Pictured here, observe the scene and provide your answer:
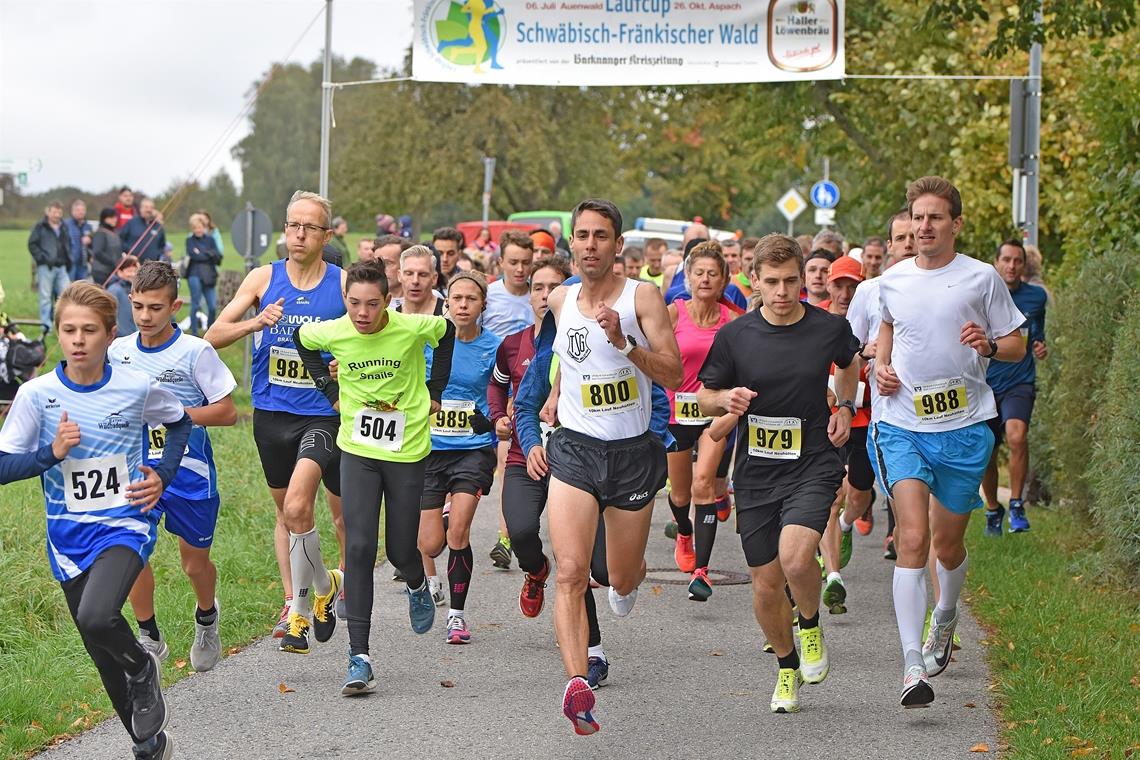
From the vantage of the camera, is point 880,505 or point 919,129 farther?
point 919,129

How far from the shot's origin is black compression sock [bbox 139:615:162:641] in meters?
7.69

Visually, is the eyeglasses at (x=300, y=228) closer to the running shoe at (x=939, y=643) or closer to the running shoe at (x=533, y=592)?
the running shoe at (x=533, y=592)

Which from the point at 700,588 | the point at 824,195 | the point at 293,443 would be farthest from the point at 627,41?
the point at 824,195

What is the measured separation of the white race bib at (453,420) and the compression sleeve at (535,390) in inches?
55.6

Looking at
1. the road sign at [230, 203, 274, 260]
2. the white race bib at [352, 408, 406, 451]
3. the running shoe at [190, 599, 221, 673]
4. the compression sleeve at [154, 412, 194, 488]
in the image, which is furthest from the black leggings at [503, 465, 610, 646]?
the road sign at [230, 203, 274, 260]

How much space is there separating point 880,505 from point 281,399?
27.6 ft

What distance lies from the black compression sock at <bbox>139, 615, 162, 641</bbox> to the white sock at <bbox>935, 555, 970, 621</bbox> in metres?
3.47

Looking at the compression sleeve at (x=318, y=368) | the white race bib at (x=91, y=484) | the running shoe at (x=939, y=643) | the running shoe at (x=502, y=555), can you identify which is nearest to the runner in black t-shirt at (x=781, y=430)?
the running shoe at (x=939, y=643)

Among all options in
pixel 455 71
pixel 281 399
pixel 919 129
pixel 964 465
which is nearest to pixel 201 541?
pixel 281 399

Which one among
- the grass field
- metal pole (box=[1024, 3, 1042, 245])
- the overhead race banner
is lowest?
the grass field

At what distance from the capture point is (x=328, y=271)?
8.63m

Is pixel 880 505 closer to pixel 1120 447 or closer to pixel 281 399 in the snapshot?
pixel 1120 447

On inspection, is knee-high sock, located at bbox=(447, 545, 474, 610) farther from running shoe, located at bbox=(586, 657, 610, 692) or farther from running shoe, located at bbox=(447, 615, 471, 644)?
running shoe, located at bbox=(586, 657, 610, 692)

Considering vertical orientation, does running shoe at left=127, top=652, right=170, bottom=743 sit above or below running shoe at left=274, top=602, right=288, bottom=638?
above
